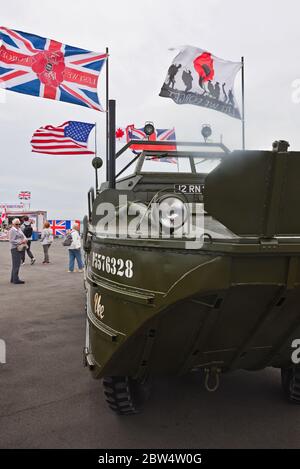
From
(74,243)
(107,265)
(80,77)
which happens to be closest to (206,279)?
(107,265)

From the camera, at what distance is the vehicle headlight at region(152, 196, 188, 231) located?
218cm

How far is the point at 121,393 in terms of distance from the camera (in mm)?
2947

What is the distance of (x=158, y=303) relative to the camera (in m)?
2.11

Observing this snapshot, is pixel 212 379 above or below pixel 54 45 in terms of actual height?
below

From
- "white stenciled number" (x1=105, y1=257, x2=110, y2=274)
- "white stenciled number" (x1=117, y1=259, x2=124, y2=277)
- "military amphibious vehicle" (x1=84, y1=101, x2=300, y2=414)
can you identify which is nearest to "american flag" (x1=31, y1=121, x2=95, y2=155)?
"military amphibious vehicle" (x1=84, y1=101, x2=300, y2=414)

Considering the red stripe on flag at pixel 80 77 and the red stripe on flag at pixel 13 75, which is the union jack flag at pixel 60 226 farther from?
the red stripe on flag at pixel 13 75

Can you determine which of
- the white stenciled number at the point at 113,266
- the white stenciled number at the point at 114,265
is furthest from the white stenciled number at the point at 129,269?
the white stenciled number at the point at 113,266

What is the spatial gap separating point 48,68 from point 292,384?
26.0 ft

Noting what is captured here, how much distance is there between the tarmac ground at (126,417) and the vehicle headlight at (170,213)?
1.49m

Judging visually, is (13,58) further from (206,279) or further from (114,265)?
(206,279)

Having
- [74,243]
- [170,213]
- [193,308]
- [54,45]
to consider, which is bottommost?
[74,243]

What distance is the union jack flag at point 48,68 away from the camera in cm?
847

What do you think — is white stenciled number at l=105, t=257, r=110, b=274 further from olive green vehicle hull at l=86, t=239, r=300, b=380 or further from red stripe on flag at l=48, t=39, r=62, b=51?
red stripe on flag at l=48, t=39, r=62, b=51

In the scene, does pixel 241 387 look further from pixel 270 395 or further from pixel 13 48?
pixel 13 48
